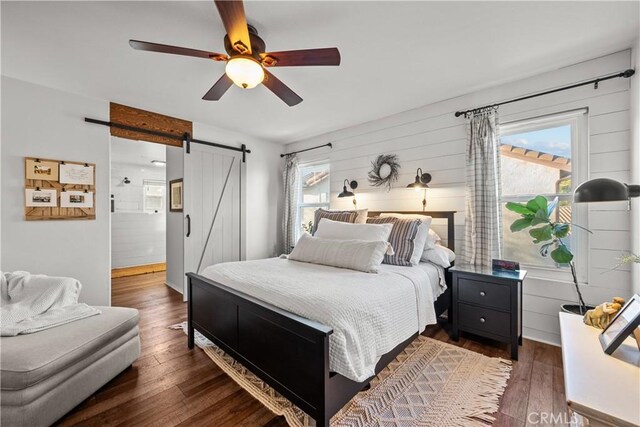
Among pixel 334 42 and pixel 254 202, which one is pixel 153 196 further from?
pixel 334 42

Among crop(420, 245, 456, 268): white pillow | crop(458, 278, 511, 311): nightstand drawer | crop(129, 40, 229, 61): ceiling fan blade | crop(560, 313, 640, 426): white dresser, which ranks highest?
crop(129, 40, 229, 61): ceiling fan blade

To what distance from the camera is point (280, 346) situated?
1.57 metres

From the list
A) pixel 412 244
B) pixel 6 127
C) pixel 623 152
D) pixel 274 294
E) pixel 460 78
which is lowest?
pixel 274 294

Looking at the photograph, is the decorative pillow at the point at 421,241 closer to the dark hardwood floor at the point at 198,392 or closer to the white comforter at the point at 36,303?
the dark hardwood floor at the point at 198,392

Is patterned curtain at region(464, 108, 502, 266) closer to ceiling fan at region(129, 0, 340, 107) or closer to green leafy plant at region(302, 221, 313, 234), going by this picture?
ceiling fan at region(129, 0, 340, 107)

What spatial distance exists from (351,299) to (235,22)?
1.70 m

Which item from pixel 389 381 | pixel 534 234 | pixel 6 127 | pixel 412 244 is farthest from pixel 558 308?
pixel 6 127

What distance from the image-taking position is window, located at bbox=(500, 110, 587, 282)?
234 cm

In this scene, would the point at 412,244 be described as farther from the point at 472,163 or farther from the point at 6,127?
the point at 6,127

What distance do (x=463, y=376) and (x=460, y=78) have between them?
8.68ft

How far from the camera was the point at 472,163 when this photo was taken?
2.78 m

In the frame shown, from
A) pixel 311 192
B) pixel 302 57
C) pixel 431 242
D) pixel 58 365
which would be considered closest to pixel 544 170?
pixel 431 242

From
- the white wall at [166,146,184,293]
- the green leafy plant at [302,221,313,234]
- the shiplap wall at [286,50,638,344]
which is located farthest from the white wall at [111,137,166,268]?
the shiplap wall at [286,50,638,344]

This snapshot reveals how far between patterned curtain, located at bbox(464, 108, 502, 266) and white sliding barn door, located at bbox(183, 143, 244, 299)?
3357 millimetres
